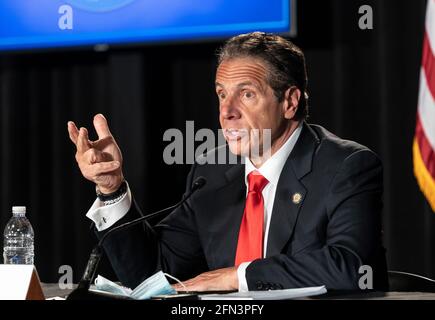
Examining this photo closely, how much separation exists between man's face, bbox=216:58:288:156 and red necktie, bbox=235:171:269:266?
103 mm

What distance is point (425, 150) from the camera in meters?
3.04

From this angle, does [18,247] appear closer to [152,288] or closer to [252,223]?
[252,223]

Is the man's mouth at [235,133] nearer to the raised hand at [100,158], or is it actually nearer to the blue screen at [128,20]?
the raised hand at [100,158]

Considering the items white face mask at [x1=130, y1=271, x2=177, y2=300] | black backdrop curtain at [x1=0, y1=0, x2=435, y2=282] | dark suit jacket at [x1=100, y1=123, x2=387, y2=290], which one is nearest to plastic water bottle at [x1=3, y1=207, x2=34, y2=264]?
dark suit jacket at [x1=100, y1=123, x2=387, y2=290]

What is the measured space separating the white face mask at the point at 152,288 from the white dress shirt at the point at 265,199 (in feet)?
1.75

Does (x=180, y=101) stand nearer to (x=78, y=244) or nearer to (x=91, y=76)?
(x=91, y=76)

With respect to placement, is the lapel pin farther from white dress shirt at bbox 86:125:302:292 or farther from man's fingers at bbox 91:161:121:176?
man's fingers at bbox 91:161:121:176

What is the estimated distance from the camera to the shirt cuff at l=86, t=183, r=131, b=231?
2.23m

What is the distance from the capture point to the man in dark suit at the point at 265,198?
215cm
